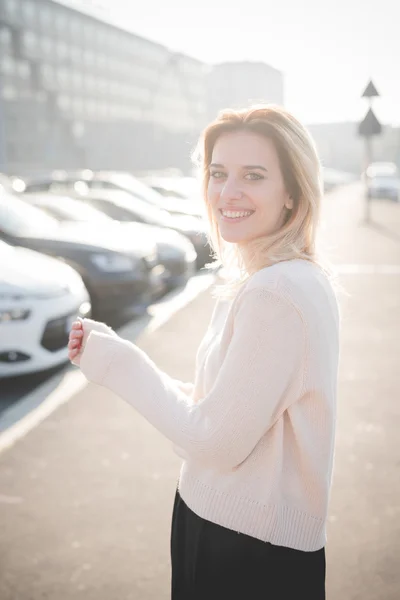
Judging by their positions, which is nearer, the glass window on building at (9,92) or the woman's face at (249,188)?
the woman's face at (249,188)

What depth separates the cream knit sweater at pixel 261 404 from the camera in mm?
1476

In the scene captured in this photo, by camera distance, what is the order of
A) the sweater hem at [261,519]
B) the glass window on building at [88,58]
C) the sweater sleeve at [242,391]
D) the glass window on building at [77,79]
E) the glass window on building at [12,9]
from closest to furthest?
the sweater sleeve at [242,391] → the sweater hem at [261,519] → the glass window on building at [12,9] → the glass window on building at [77,79] → the glass window on building at [88,58]

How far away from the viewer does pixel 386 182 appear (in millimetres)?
34906

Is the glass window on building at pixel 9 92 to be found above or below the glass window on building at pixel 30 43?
below

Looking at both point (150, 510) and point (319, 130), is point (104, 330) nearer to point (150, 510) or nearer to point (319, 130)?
point (150, 510)

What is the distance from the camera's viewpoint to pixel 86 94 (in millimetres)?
54031

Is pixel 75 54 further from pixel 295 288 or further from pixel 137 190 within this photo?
pixel 295 288

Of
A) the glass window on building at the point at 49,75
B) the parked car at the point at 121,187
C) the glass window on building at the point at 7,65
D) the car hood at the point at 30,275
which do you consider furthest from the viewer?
the glass window on building at the point at 49,75

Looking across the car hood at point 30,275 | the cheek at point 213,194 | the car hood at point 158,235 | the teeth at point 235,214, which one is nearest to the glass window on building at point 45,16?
the car hood at point 158,235

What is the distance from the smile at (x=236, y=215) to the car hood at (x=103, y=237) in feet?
18.1

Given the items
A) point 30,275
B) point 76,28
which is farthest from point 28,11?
point 30,275

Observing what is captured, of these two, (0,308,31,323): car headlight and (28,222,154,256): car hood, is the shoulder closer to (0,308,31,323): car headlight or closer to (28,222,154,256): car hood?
(0,308,31,323): car headlight

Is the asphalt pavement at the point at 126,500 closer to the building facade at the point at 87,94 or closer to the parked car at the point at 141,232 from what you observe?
the parked car at the point at 141,232

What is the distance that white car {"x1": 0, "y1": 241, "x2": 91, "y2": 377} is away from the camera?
5.13 m
